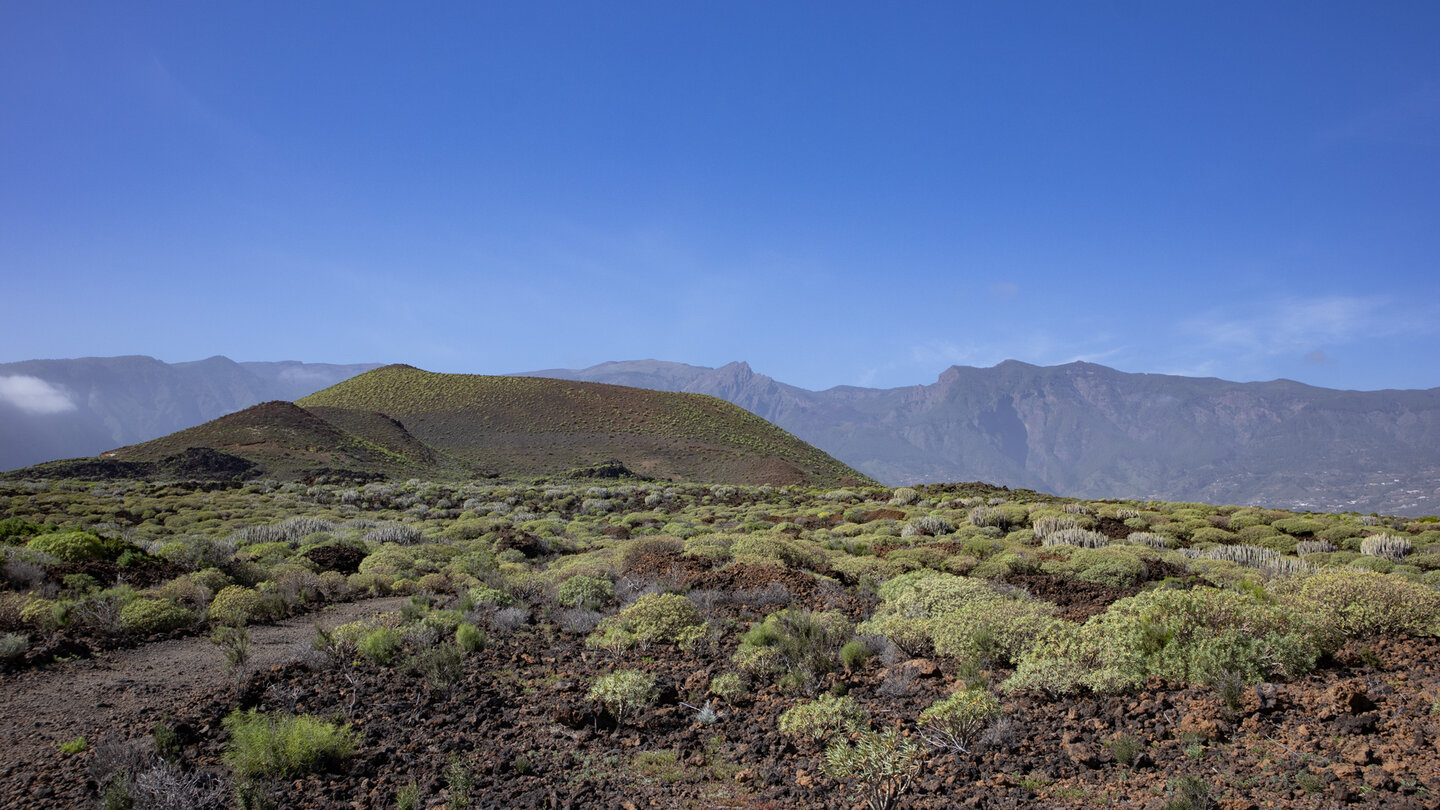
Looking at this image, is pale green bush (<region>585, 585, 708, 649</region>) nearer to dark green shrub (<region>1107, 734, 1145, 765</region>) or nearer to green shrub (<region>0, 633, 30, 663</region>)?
dark green shrub (<region>1107, 734, 1145, 765</region>)

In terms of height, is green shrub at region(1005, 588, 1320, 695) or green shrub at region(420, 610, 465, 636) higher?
green shrub at region(1005, 588, 1320, 695)

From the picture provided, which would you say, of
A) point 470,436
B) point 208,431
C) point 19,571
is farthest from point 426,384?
point 19,571

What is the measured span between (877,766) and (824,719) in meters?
0.91

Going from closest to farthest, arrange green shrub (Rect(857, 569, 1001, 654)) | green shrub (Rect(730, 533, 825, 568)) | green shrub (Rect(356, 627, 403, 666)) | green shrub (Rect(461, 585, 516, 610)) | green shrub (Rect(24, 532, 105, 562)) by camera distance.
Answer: green shrub (Rect(356, 627, 403, 666))
green shrub (Rect(857, 569, 1001, 654))
green shrub (Rect(461, 585, 516, 610))
green shrub (Rect(24, 532, 105, 562))
green shrub (Rect(730, 533, 825, 568))

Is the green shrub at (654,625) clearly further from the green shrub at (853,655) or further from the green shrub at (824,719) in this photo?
the green shrub at (824,719)

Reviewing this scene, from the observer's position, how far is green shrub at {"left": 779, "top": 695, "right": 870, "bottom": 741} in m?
5.30

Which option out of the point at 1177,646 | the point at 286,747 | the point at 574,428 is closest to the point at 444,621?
the point at 286,747

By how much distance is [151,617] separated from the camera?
8234mm

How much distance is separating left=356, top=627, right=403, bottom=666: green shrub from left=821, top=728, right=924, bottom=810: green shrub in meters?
4.83

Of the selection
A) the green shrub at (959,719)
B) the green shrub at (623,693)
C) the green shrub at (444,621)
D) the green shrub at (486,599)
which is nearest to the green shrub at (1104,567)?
the green shrub at (959,719)

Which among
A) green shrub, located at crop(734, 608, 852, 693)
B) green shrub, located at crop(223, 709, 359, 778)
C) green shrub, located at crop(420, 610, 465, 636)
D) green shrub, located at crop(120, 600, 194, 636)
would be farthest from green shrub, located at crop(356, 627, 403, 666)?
green shrub, located at crop(734, 608, 852, 693)

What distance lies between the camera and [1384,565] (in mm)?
11852

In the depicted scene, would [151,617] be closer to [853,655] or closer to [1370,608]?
[853,655]

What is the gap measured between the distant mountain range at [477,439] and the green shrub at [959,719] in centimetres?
4613
